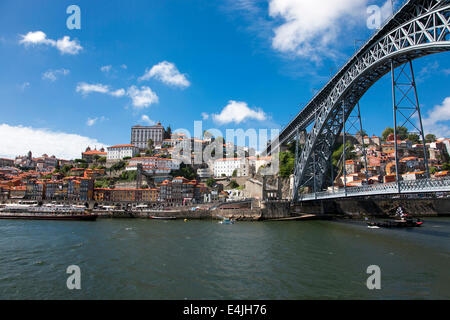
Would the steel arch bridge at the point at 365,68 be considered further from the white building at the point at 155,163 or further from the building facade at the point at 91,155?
the building facade at the point at 91,155

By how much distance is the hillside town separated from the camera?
4744 cm

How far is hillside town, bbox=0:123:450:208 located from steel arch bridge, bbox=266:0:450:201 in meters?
6.16

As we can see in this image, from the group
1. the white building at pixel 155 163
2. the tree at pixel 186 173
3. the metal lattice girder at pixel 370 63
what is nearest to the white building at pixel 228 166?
the tree at pixel 186 173

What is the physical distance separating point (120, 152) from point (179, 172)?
22.2 m

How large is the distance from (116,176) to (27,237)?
4714 cm

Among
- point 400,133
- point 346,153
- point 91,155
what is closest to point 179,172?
point 91,155

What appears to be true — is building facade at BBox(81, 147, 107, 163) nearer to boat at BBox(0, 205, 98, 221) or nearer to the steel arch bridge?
boat at BBox(0, 205, 98, 221)

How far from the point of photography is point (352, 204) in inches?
1516

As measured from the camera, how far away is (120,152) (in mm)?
76438

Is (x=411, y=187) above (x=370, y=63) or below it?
below

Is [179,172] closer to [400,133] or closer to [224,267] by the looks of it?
[224,267]
